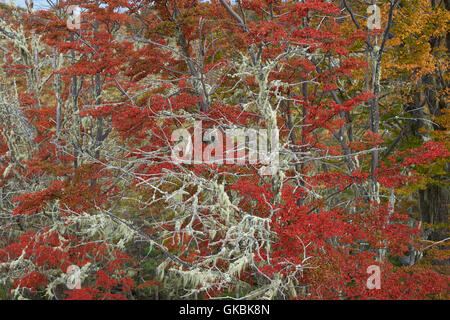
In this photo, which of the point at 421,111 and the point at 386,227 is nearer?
the point at 386,227

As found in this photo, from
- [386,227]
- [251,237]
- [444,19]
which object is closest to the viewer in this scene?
[251,237]

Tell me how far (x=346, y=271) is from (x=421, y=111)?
273 inches

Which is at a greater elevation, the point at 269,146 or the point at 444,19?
the point at 444,19

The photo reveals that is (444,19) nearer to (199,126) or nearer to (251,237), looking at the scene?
(199,126)

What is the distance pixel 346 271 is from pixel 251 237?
164cm

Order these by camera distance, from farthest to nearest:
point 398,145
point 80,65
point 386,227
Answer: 1. point 398,145
2. point 80,65
3. point 386,227

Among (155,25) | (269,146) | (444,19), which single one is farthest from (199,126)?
(444,19)

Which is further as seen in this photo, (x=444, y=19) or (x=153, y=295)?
(x=153, y=295)

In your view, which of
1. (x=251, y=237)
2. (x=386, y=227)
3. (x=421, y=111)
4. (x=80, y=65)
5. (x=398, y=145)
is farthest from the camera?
(x=398, y=145)

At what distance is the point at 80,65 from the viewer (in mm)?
7082
